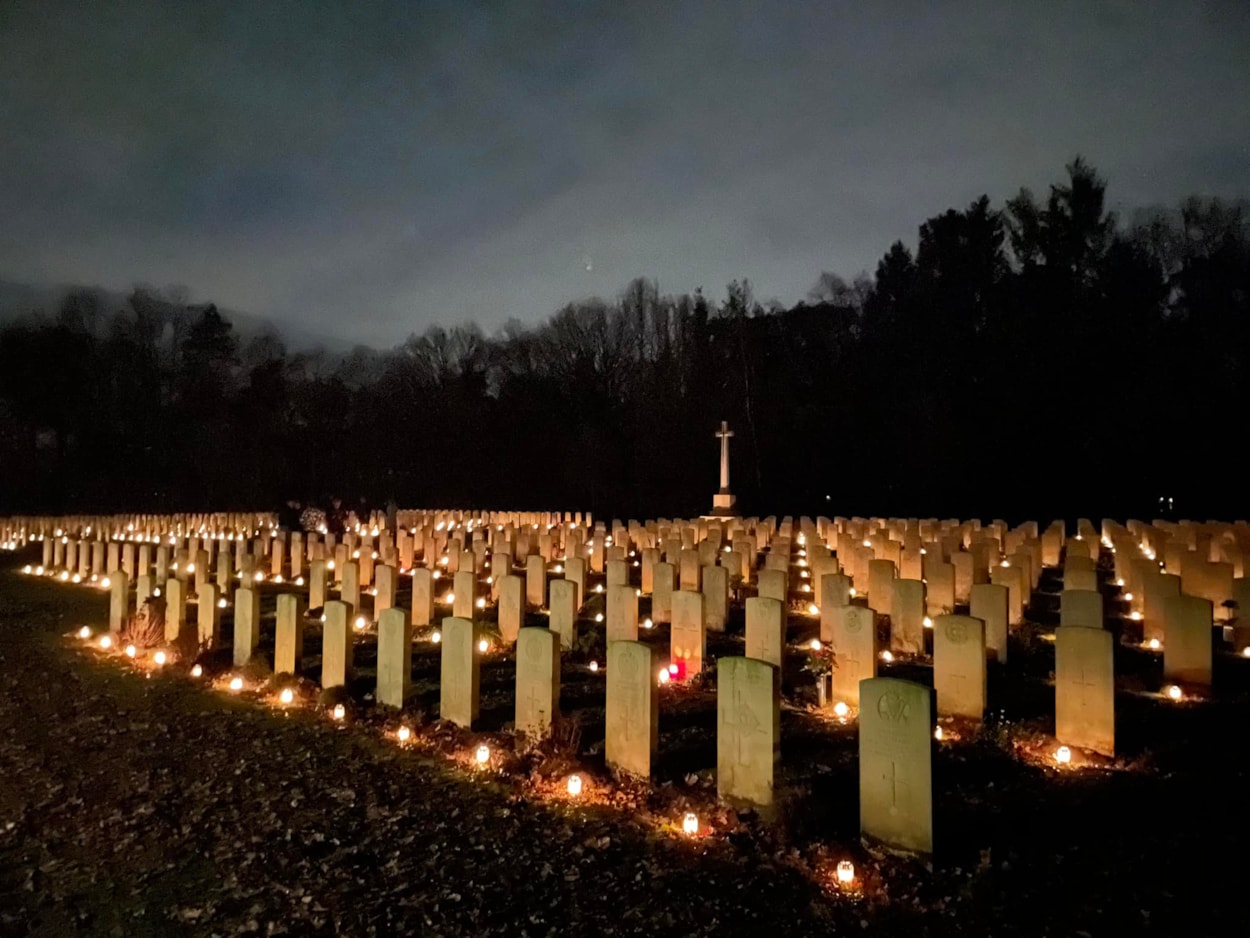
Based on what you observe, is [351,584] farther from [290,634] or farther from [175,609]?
[290,634]

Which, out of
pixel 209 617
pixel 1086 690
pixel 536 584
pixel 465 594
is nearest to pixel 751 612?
pixel 1086 690

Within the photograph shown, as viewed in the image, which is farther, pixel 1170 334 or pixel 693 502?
pixel 693 502

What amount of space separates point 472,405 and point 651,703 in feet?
114

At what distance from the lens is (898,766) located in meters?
3.93

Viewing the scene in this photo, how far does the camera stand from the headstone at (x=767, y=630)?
22.5 ft

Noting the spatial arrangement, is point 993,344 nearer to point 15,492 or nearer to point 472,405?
point 472,405

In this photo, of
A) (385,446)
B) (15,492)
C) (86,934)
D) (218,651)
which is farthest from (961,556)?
(15,492)

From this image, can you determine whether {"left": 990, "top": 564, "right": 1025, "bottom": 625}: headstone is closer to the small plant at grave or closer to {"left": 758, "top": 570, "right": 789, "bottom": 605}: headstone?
{"left": 758, "top": 570, "right": 789, "bottom": 605}: headstone

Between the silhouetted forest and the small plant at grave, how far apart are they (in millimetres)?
22173

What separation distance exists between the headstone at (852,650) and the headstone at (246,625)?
17.6ft

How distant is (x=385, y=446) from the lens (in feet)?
130

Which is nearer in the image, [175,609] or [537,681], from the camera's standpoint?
[537,681]

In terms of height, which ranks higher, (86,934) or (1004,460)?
(1004,460)

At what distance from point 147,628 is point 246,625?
1.67 m
